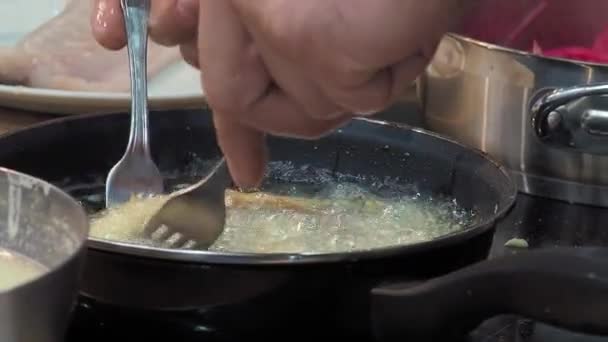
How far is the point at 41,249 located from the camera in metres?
0.39

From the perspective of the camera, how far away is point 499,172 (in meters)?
0.55

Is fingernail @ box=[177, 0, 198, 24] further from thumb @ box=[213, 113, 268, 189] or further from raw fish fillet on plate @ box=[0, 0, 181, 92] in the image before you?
raw fish fillet on plate @ box=[0, 0, 181, 92]

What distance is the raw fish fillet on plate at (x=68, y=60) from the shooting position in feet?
2.77

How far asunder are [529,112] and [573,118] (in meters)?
0.04

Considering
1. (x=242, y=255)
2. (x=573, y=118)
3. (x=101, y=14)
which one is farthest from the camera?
(x=573, y=118)

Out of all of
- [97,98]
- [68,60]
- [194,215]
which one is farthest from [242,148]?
[68,60]

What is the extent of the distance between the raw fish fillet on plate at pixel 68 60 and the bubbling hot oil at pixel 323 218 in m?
0.27

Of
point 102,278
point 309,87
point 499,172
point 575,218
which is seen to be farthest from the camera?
point 575,218

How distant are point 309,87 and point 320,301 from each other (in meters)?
0.13

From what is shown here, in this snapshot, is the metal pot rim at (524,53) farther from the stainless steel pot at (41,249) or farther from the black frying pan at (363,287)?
the stainless steel pot at (41,249)

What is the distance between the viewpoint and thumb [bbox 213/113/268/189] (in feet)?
1.20

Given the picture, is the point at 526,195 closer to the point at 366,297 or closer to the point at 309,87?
the point at 366,297

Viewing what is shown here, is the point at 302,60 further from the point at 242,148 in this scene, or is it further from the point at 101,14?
the point at 101,14

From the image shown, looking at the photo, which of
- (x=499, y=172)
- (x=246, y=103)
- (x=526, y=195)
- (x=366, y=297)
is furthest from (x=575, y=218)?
(x=246, y=103)
